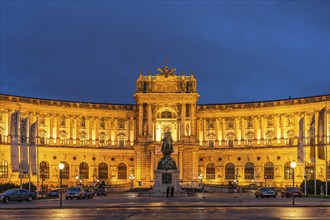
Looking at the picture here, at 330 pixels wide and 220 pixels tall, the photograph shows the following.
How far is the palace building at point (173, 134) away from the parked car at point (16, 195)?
191 feet

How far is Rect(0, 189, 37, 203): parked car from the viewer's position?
68.2 metres

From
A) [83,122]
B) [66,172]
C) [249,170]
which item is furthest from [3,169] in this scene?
[249,170]

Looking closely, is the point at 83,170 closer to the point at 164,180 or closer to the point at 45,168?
the point at 45,168

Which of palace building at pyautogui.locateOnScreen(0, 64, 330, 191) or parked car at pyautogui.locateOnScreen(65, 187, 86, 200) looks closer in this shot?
parked car at pyautogui.locateOnScreen(65, 187, 86, 200)

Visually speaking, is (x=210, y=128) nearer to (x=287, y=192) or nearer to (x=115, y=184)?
(x=115, y=184)

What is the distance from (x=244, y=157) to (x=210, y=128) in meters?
11.0

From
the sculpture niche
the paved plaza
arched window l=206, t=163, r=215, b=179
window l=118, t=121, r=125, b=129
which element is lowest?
arched window l=206, t=163, r=215, b=179

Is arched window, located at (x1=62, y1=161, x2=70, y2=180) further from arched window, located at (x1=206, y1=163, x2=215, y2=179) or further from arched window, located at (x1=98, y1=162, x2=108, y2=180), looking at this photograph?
arched window, located at (x1=206, y1=163, x2=215, y2=179)

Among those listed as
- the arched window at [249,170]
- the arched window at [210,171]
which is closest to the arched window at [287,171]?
the arched window at [249,170]

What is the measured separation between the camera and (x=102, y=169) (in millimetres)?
140000

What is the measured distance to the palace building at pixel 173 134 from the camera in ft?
438

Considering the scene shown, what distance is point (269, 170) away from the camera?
135875 mm

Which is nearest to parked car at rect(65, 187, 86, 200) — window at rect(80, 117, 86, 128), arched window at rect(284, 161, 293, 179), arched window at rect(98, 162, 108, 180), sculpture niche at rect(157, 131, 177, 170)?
sculpture niche at rect(157, 131, 177, 170)

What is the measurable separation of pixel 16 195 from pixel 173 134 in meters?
73.6
